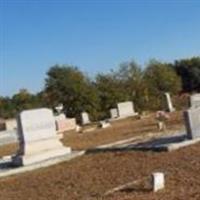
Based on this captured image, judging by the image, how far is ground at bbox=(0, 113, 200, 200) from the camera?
8.32 meters

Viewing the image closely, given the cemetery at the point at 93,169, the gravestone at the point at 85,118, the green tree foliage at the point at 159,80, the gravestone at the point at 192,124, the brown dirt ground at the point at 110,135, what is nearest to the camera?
the cemetery at the point at 93,169

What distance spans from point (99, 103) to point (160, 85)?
14732 millimetres

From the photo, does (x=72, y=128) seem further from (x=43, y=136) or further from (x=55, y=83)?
(x=43, y=136)

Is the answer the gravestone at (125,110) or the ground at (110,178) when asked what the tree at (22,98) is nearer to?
the gravestone at (125,110)

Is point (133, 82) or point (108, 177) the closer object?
point (108, 177)

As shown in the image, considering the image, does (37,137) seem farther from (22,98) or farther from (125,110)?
(22,98)

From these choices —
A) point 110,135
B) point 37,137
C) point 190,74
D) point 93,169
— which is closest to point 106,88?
point 110,135

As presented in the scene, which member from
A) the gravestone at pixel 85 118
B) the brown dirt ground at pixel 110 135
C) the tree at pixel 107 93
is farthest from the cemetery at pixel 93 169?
the tree at pixel 107 93

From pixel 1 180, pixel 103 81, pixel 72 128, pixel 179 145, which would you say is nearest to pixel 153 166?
pixel 179 145

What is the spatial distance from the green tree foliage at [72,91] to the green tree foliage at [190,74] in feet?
129

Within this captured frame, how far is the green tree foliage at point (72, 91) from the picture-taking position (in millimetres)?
40406

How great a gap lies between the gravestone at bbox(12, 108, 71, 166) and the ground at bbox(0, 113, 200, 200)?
1.56 metres

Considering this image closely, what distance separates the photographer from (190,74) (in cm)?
7869

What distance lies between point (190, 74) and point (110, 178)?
70.3 metres
